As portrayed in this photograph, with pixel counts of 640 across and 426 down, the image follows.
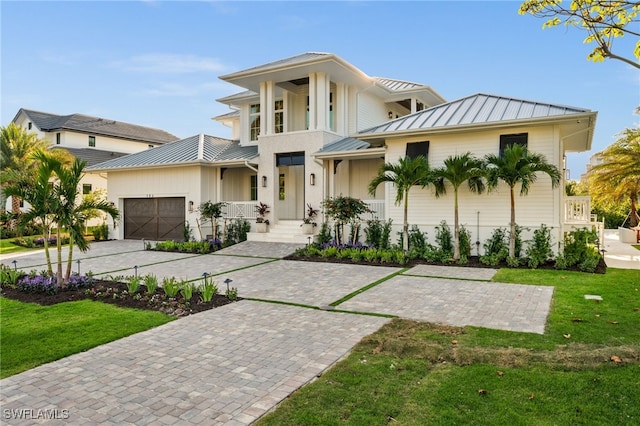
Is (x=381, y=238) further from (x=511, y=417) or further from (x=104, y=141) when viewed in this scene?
(x=104, y=141)

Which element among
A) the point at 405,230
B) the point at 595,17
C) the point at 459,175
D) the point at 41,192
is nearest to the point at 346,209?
the point at 405,230

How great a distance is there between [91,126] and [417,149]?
29.6 meters

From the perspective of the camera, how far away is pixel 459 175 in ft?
40.9

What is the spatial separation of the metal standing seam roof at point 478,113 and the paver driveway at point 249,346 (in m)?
5.01

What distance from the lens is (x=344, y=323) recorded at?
645cm

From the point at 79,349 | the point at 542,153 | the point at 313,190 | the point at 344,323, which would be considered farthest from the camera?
the point at 313,190

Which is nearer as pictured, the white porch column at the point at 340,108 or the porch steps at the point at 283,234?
the porch steps at the point at 283,234

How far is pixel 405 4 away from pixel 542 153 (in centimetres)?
607

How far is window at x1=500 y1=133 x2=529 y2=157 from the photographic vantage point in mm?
12641

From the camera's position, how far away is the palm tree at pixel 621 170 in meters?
20.9

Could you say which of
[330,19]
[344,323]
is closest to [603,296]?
[344,323]

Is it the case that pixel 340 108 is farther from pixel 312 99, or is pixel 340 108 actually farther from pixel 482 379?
pixel 482 379

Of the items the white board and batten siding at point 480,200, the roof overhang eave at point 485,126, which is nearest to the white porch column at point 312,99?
the roof overhang eave at point 485,126

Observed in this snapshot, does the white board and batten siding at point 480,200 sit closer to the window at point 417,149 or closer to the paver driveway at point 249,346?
the window at point 417,149
